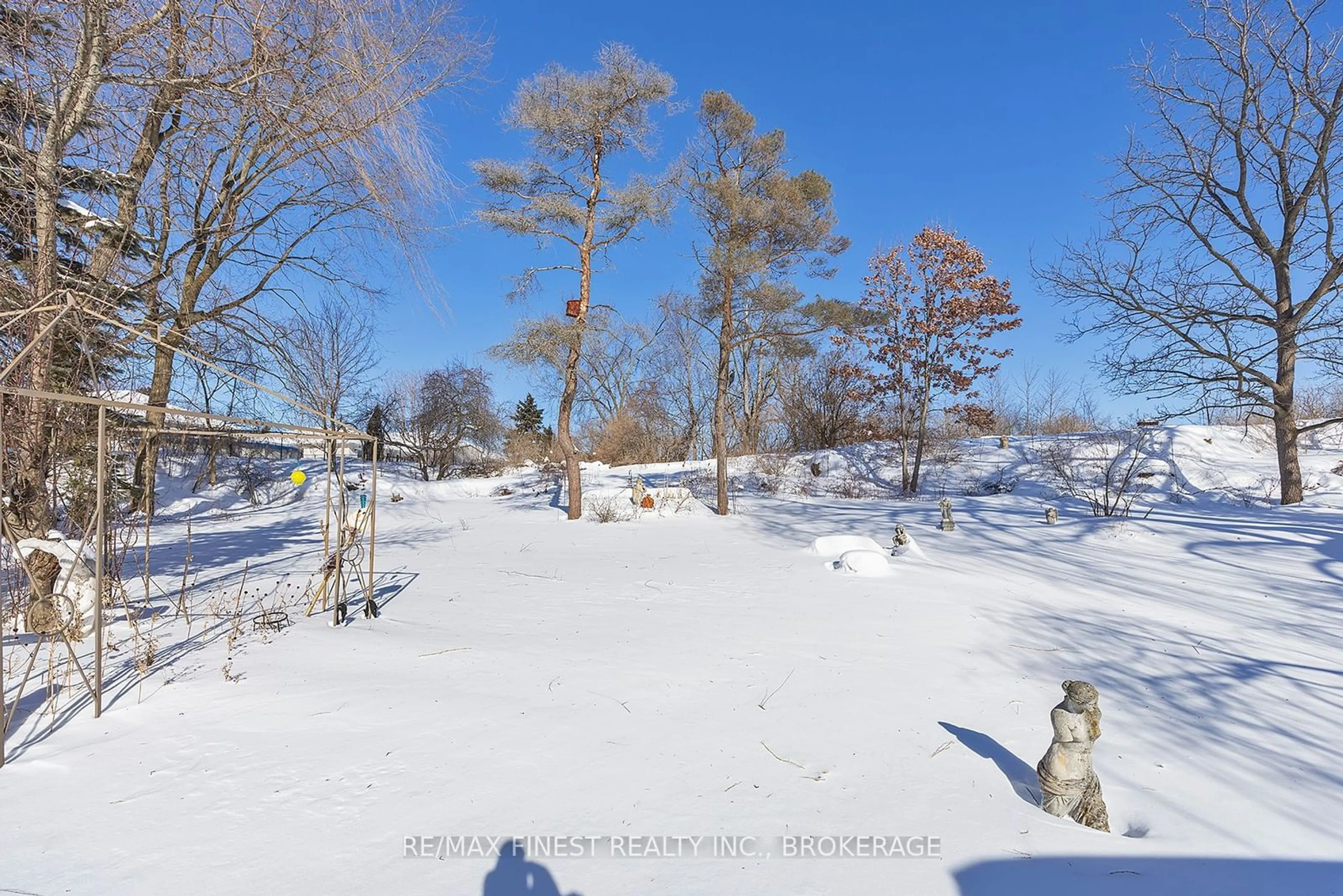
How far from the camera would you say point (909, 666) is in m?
3.81

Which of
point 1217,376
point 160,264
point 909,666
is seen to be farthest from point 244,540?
point 1217,376

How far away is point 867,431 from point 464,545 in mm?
15062

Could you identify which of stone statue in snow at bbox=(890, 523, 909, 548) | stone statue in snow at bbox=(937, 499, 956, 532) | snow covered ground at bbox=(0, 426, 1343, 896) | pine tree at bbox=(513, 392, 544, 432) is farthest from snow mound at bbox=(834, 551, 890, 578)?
pine tree at bbox=(513, 392, 544, 432)

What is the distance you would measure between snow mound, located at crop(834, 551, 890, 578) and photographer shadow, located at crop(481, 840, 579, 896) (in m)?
4.90

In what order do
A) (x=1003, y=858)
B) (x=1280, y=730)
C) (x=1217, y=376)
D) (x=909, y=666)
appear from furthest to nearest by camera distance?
(x=1217, y=376)
(x=909, y=666)
(x=1280, y=730)
(x=1003, y=858)

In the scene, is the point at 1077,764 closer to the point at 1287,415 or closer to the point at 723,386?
the point at 723,386

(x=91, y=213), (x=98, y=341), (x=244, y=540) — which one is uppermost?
(x=91, y=213)

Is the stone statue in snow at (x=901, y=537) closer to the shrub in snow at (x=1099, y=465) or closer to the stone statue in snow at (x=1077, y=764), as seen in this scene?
the stone statue in snow at (x=1077, y=764)

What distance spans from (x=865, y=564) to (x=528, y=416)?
3245 centimetres

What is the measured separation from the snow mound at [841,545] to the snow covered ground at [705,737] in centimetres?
41

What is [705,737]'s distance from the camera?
2.82 meters

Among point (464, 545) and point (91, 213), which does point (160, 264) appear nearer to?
point (91, 213)

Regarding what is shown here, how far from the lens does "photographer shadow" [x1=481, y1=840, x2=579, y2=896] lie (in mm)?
1806

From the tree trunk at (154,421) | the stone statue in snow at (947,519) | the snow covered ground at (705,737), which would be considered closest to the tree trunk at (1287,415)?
the snow covered ground at (705,737)
